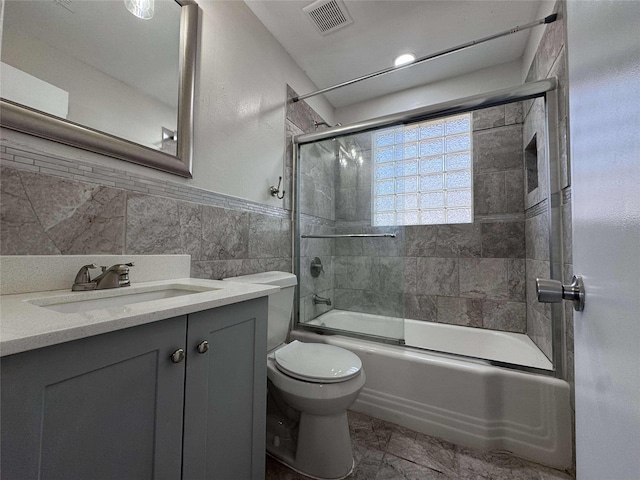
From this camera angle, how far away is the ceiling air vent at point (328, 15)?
1.56m

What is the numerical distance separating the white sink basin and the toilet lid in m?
0.53

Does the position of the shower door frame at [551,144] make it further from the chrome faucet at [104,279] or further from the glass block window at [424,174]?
the chrome faucet at [104,279]

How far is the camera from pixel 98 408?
50 cm

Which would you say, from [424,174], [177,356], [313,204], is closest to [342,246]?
[313,204]

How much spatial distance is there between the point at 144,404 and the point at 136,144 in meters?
0.95

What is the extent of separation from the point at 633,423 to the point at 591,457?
221mm

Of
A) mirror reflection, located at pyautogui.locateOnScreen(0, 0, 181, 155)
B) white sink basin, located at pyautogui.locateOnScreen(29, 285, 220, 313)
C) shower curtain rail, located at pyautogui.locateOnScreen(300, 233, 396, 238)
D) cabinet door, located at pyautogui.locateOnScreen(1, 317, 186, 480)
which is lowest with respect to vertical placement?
cabinet door, located at pyautogui.locateOnScreen(1, 317, 186, 480)

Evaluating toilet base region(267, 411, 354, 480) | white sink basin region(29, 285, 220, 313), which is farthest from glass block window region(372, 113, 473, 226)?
white sink basin region(29, 285, 220, 313)

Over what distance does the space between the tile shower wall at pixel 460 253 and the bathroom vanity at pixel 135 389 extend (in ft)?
4.15

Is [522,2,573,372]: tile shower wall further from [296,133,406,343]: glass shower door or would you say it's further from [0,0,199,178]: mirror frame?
[0,0,199,178]: mirror frame

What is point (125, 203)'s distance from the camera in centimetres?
100

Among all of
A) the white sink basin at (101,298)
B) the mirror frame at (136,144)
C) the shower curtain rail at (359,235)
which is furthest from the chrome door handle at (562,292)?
the shower curtain rail at (359,235)

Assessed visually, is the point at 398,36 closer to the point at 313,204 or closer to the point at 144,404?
the point at 313,204

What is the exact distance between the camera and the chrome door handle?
460 mm
